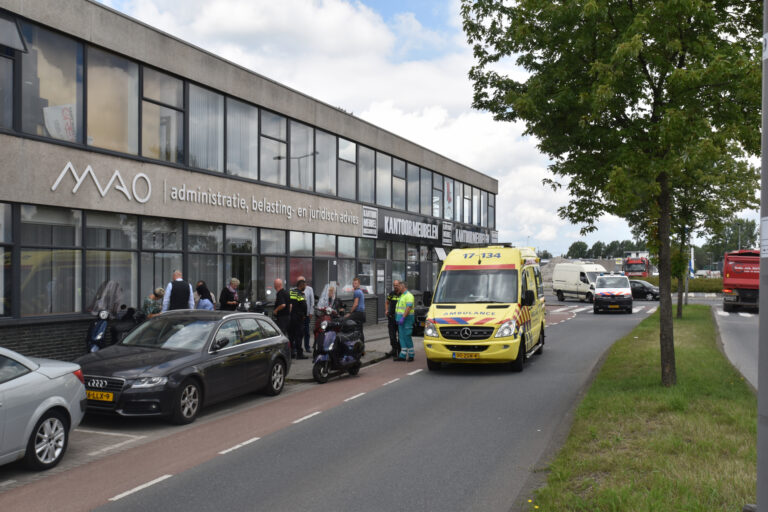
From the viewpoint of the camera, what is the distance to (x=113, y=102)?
1444 cm

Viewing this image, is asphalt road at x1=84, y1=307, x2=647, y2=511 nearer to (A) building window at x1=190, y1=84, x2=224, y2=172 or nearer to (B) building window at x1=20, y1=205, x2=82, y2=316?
(B) building window at x1=20, y1=205, x2=82, y2=316

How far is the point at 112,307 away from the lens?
1404 centimetres

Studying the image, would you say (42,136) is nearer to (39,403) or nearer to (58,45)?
(58,45)

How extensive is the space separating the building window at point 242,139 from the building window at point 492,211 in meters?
23.4

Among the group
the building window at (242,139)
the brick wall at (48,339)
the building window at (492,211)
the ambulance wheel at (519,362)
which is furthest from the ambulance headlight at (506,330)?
the building window at (492,211)

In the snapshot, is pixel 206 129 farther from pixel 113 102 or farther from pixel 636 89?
pixel 636 89

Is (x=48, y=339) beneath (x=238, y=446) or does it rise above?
above

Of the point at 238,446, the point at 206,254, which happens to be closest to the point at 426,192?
the point at 206,254

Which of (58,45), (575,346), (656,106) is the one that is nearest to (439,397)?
(656,106)

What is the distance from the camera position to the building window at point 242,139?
1844 centimetres

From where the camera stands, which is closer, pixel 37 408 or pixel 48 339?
pixel 37 408

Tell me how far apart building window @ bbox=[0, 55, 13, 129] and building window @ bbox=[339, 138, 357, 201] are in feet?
42.4

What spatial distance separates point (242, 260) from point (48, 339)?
6.68 metres

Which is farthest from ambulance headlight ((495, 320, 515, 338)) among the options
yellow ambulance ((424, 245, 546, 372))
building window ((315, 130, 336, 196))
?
building window ((315, 130, 336, 196))
